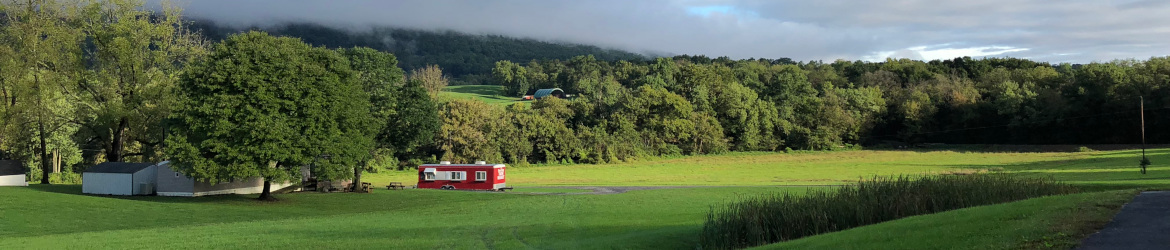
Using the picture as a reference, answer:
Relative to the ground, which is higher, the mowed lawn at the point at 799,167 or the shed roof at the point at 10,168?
the shed roof at the point at 10,168

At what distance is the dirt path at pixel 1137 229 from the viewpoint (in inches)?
450

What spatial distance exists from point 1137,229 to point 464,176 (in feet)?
153

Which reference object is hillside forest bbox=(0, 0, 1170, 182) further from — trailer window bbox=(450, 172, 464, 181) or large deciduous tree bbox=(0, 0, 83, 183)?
trailer window bbox=(450, 172, 464, 181)

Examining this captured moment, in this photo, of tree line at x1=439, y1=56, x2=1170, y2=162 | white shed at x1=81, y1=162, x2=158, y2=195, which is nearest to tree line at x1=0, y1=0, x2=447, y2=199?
white shed at x1=81, y1=162, x2=158, y2=195

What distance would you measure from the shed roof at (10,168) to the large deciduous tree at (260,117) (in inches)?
754

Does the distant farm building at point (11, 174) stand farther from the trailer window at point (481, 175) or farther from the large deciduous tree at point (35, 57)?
the trailer window at point (481, 175)

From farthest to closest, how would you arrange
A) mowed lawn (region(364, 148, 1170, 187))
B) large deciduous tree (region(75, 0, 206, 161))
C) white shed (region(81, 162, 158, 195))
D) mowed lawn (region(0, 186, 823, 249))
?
mowed lawn (region(364, 148, 1170, 187)), large deciduous tree (region(75, 0, 206, 161)), white shed (region(81, 162, 158, 195)), mowed lawn (region(0, 186, 823, 249))

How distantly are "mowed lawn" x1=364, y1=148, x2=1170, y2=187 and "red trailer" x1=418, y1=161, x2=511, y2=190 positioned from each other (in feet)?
28.0

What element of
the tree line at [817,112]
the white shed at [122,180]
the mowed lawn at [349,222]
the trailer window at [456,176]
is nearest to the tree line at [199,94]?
the mowed lawn at [349,222]

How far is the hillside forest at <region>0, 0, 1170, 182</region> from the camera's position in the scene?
4038 cm

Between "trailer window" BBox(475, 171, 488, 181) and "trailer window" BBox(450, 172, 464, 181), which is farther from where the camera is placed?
"trailer window" BBox(450, 172, 464, 181)

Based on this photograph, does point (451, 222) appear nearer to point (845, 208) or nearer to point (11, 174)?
point (845, 208)

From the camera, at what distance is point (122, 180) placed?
44.3 m

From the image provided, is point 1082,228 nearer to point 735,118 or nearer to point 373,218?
point 373,218
